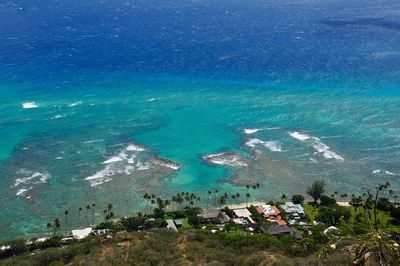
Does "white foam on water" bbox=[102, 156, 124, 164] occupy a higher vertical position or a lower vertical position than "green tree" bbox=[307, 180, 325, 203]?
higher

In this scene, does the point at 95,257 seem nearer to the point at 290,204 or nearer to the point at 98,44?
the point at 290,204

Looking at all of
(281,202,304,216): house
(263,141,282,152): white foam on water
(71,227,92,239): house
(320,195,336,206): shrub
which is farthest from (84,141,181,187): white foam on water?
(320,195,336,206): shrub

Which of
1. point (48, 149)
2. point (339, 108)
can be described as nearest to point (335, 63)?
point (339, 108)

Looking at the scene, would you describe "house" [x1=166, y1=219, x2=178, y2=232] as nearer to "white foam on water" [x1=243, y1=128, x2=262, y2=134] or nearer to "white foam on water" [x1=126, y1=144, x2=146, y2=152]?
"white foam on water" [x1=126, y1=144, x2=146, y2=152]

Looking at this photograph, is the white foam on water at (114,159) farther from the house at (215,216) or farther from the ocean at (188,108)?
the house at (215,216)

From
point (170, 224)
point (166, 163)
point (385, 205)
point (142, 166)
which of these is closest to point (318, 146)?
point (385, 205)

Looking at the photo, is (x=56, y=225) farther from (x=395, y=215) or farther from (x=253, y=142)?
(x=395, y=215)
